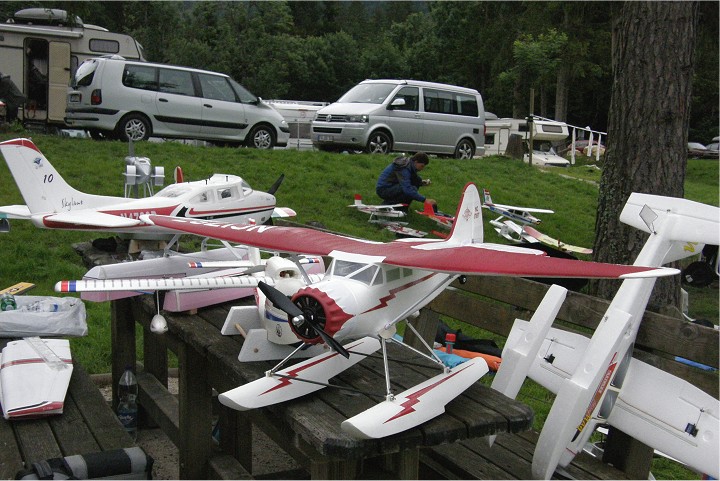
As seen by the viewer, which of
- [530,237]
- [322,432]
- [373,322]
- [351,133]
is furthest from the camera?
[351,133]

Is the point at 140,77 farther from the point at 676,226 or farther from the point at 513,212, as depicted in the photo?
the point at 676,226

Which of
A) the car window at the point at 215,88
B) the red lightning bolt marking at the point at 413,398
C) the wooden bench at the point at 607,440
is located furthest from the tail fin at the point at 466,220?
the car window at the point at 215,88

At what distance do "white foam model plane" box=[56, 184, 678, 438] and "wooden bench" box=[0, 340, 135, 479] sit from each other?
3.06ft

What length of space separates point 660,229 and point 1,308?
14.4 ft

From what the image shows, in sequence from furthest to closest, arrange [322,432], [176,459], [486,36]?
[486,36], [176,459], [322,432]

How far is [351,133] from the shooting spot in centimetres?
1477

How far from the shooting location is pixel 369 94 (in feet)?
51.5

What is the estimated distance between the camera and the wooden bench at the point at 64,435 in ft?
11.4

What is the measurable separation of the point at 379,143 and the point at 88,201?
10.0 meters

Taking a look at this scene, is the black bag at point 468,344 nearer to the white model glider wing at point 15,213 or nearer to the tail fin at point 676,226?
the tail fin at point 676,226

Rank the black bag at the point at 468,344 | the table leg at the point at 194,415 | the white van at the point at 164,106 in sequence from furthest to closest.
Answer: the white van at the point at 164,106
the black bag at the point at 468,344
the table leg at the point at 194,415

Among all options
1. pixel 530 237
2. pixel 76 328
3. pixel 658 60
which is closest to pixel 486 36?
pixel 530 237

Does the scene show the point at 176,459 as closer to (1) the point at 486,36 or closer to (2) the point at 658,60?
(2) the point at 658,60

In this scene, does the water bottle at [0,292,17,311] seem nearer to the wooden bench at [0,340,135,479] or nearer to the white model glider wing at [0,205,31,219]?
the white model glider wing at [0,205,31,219]
